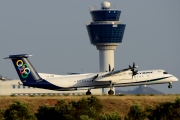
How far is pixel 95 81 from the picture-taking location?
114 metres

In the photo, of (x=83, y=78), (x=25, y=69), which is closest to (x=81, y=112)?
(x=25, y=69)

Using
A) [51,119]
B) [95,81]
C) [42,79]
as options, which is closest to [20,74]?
[42,79]

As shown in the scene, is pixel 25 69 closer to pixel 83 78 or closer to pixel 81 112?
pixel 83 78

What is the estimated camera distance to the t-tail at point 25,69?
111 m

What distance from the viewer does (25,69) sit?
363 feet

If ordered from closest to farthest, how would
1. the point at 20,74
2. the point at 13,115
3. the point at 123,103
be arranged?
the point at 13,115 → the point at 123,103 → the point at 20,74

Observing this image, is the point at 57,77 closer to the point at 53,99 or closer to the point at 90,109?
the point at 53,99

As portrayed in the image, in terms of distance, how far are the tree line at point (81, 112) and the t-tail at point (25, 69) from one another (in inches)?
910

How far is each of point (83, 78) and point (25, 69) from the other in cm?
787

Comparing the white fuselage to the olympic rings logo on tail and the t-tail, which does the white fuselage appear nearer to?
the t-tail

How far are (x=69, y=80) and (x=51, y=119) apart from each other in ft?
89.7

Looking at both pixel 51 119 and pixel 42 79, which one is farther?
pixel 42 79

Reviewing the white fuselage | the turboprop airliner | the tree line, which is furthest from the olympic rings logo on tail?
the tree line

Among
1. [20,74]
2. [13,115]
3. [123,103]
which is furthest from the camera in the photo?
[20,74]
